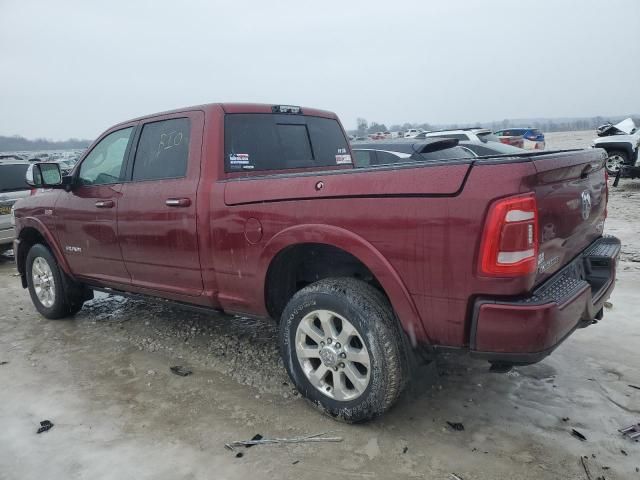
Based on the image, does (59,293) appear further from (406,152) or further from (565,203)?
(406,152)

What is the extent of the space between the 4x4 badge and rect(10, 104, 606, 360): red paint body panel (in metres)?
0.03

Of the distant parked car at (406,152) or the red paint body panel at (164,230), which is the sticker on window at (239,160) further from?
the distant parked car at (406,152)

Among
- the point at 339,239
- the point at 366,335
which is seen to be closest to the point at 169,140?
the point at 339,239

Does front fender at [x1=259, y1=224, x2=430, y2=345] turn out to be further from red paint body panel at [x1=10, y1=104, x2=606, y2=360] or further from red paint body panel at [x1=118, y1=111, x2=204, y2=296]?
red paint body panel at [x1=118, y1=111, x2=204, y2=296]

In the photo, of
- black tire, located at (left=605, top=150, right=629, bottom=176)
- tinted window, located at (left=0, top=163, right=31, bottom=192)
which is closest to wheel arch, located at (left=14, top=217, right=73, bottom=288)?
tinted window, located at (left=0, top=163, right=31, bottom=192)

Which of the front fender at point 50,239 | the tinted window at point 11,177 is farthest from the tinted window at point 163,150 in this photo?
the tinted window at point 11,177

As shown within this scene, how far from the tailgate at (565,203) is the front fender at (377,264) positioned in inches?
24.8

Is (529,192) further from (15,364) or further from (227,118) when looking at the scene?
(15,364)

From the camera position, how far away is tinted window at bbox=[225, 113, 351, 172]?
3.62 meters

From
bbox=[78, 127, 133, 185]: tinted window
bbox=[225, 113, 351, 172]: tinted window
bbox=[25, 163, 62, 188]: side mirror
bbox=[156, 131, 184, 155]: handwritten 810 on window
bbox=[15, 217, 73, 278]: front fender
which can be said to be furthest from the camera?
bbox=[15, 217, 73, 278]: front fender

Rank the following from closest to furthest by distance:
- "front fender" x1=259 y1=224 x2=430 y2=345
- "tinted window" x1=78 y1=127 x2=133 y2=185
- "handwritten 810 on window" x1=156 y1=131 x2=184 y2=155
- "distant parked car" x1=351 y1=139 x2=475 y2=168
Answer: "front fender" x1=259 y1=224 x2=430 y2=345
"handwritten 810 on window" x1=156 y1=131 x2=184 y2=155
"tinted window" x1=78 y1=127 x2=133 y2=185
"distant parked car" x1=351 y1=139 x2=475 y2=168

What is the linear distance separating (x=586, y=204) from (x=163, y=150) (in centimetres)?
295

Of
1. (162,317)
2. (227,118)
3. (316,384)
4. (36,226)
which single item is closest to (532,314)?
(316,384)

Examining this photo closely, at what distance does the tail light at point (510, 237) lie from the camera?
221cm
